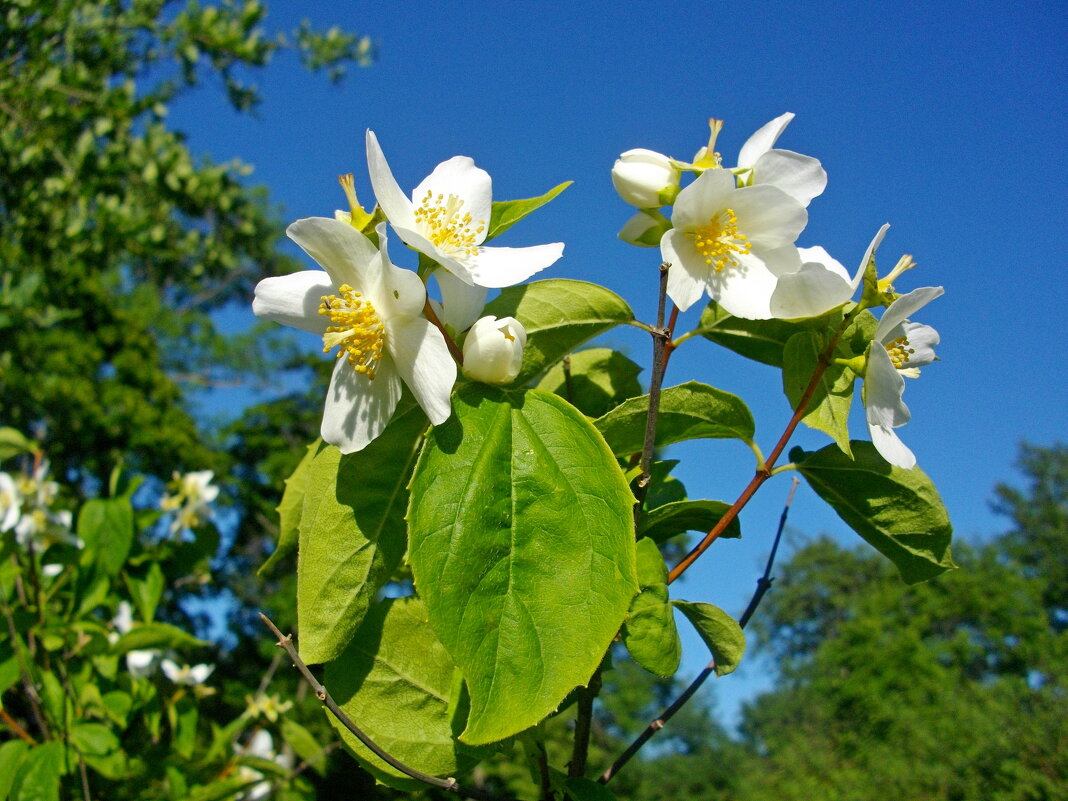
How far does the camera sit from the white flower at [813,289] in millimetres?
641

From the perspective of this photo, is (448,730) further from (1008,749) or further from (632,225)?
(1008,749)

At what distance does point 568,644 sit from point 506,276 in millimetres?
330

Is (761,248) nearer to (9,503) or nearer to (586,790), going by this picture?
(586,790)

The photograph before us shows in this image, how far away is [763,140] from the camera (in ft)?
2.56

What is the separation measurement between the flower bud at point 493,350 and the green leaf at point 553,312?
0.06m

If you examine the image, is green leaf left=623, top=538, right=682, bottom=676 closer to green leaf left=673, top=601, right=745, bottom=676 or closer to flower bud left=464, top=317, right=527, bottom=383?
green leaf left=673, top=601, right=745, bottom=676

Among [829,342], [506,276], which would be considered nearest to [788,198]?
[829,342]

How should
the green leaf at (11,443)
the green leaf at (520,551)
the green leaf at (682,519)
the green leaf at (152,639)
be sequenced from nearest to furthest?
the green leaf at (520,551) < the green leaf at (682,519) < the green leaf at (152,639) < the green leaf at (11,443)

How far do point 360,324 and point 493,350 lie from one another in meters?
0.12

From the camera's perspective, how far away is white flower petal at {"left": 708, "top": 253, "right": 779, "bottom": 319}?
71 cm

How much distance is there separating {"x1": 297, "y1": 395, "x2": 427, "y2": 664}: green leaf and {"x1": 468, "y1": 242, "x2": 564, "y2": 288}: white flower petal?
0.13m

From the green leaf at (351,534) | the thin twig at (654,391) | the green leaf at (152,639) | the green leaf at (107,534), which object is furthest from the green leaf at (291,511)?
the green leaf at (107,534)

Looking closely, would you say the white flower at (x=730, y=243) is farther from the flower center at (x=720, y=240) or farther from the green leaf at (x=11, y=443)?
the green leaf at (x=11, y=443)

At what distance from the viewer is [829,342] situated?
0.71m
